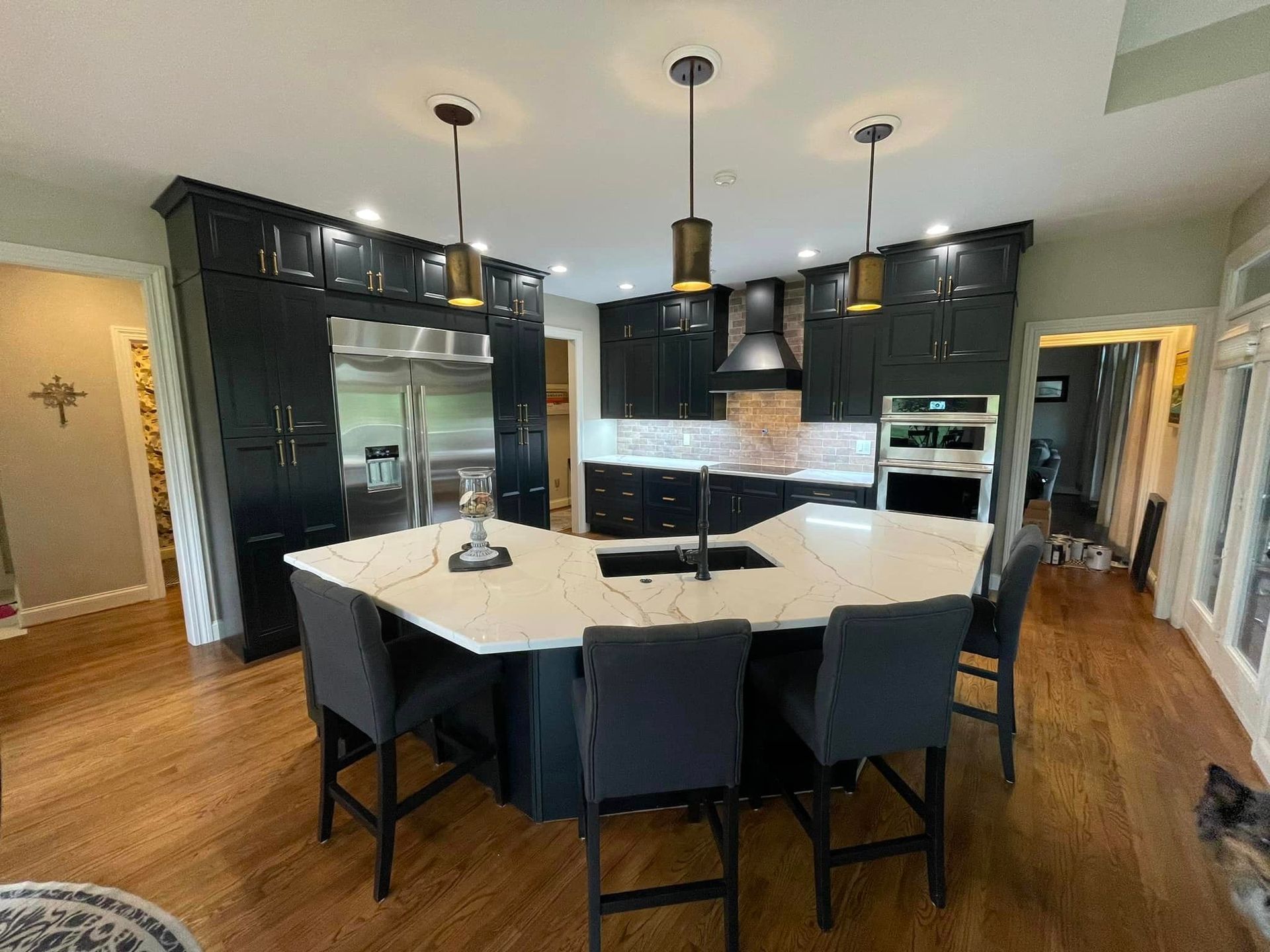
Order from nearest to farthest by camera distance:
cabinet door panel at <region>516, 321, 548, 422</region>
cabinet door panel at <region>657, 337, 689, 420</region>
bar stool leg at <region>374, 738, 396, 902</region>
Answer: bar stool leg at <region>374, 738, 396, 902</region>, cabinet door panel at <region>516, 321, 548, 422</region>, cabinet door panel at <region>657, 337, 689, 420</region>

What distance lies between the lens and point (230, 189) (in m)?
2.71

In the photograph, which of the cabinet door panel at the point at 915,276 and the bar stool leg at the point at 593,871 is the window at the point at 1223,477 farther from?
the bar stool leg at the point at 593,871

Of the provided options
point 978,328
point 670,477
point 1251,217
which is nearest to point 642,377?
point 670,477

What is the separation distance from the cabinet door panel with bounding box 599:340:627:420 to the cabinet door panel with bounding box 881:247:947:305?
276cm

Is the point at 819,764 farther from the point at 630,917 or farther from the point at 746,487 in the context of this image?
the point at 746,487

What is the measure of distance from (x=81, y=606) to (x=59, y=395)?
1454mm

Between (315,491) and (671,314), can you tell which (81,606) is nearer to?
(315,491)

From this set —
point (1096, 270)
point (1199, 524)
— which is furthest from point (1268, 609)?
point (1096, 270)

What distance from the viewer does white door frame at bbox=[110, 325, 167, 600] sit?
12.2 ft

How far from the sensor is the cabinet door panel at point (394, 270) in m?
3.41

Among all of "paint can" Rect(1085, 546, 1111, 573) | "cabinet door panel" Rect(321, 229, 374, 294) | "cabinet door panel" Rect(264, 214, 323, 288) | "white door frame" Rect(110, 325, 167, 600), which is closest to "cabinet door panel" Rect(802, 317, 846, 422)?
"paint can" Rect(1085, 546, 1111, 573)

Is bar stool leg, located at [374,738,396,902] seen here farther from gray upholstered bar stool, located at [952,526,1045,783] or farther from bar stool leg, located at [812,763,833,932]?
gray upholstered bar stool, located at [952,526,1045,783]

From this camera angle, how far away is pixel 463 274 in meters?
2.03

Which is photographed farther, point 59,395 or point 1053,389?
point 1053,389
